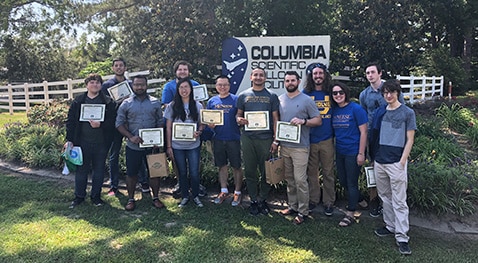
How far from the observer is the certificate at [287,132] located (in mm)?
3959

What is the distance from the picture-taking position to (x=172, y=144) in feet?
14.8

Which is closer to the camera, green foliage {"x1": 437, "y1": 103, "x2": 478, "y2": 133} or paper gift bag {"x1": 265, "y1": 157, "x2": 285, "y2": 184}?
paper gift bag {"x1": 265, "y1": 157, "x2": 285, "y2": 184}

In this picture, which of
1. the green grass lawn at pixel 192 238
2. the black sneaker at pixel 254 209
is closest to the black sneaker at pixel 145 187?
the green grass lawn at pixel 192 238

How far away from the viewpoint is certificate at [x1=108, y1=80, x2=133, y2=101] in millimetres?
4953

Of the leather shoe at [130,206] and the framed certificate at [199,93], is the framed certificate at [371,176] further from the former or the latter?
the leather shoe at [130,206]

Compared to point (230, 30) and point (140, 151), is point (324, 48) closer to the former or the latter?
point (230, 30)

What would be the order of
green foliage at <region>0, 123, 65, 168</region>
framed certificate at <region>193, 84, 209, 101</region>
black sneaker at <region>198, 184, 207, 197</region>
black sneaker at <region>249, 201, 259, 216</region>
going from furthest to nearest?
A: 1. green foliage at <region>0, 123, 65, 168</region>
2. black sneaker at <region>198, 184, 207, 197</region>
3. framed certificate at <region>193, 84, 209, 101</region>
4. black sneaker at <region>249, 201, 259, 216</region>

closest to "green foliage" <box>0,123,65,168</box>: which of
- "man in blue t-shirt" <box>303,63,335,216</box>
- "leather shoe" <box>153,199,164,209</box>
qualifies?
"leather shoe" <box>153,199,164,209</box>

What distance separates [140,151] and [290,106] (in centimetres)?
196

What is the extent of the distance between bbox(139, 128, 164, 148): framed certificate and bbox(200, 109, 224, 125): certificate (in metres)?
0.56

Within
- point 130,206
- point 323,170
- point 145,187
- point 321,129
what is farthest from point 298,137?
point 145,187

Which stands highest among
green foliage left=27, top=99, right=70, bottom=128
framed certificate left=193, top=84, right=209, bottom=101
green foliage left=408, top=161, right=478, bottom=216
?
framed certificate left=193, top=84, right=209, bottom=101

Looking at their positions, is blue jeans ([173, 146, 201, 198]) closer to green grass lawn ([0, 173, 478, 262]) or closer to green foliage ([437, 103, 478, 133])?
green grass lawn ([0, 173, 478, 262])

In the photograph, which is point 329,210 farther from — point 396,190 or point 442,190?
point 442,190
